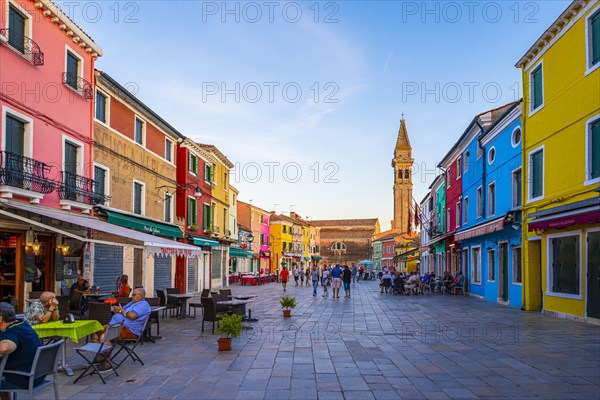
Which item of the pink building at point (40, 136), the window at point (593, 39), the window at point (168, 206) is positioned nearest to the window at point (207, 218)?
the window at point (168, 206)

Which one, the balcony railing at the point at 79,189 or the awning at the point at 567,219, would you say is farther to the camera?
the balcony railing at the point at 79,189

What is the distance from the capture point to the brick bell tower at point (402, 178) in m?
91.2

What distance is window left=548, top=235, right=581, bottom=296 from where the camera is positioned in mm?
14750

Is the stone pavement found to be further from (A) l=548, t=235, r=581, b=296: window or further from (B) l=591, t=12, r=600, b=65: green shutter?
(B) l=591, t=12, r=600, b=65: green shutter

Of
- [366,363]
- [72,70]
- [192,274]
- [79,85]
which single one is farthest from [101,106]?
[366,363]

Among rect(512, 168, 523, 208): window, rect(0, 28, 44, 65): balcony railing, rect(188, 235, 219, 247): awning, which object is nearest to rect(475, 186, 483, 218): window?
rect(512, 168, 523, 208): window

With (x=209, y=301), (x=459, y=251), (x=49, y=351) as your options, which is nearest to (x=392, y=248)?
(x=459, y=251)

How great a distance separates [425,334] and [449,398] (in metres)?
5.74

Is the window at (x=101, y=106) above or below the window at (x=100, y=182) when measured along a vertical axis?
above

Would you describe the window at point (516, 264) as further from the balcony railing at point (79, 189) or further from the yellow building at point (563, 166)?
the balcony railing at point (79, 189)

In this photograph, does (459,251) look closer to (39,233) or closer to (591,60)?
(591,60)

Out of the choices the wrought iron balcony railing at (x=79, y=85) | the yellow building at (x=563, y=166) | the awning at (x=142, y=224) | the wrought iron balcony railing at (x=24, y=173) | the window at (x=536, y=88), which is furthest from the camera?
the awning at (x=142, y=224)

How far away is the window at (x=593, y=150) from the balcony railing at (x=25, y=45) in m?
14.1

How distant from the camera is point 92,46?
16.9m
